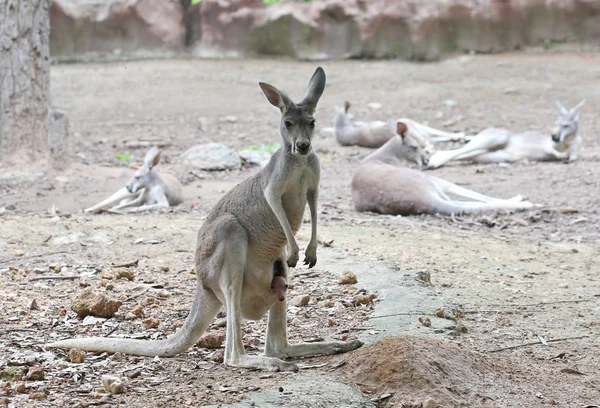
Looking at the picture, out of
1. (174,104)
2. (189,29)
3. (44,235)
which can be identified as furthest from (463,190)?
(189,29)

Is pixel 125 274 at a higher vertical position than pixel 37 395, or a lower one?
lower

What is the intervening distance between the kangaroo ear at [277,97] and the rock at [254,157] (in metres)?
6.53

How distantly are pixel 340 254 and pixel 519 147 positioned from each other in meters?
5.76

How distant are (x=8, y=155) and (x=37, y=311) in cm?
469

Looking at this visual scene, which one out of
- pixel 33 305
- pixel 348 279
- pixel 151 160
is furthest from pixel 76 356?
pixel 151 160

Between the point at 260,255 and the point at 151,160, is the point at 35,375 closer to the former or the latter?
the point at 260,255

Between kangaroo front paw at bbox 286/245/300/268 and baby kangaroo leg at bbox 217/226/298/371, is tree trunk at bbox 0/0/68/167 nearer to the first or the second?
baby kangaroo leg at bbox 217/226/298/371

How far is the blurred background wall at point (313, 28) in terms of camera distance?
16.1m

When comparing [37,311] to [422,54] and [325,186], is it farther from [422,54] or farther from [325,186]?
[422,54]

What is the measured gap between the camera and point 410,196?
8.27m

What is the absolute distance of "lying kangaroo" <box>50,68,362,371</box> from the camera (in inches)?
149

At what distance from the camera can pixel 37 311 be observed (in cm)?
459

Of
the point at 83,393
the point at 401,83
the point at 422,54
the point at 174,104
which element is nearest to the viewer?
the point at 83,393

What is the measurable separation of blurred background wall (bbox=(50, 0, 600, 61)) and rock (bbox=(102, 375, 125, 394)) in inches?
547
